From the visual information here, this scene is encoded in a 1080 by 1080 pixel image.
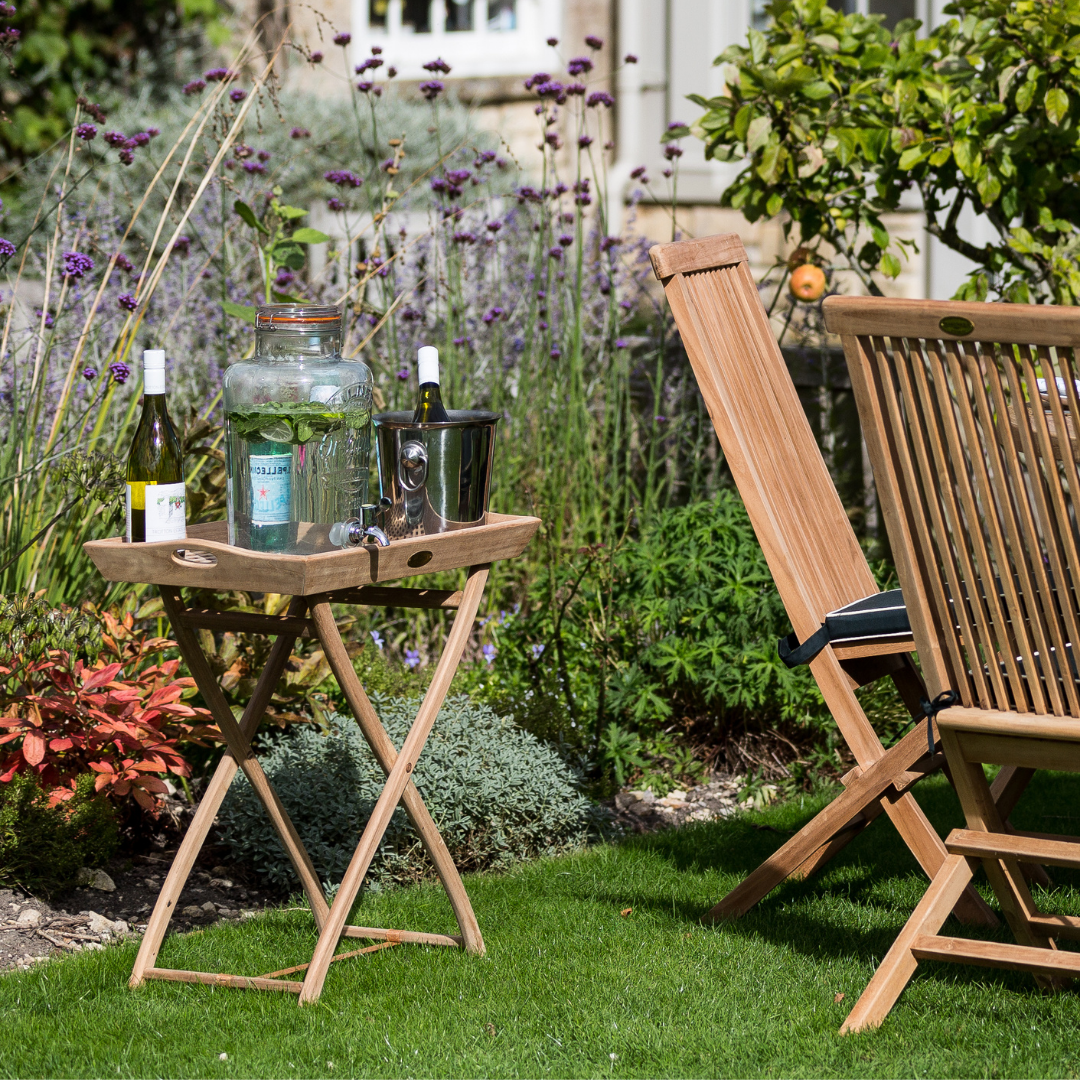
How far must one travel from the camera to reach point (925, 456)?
2154 millimetres

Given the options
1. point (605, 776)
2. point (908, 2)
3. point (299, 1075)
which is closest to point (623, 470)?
point (605, 776)

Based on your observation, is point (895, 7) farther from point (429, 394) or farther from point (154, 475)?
point (154, 475)

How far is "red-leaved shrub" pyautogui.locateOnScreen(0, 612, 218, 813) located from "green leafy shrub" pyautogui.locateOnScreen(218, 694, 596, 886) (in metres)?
0.27

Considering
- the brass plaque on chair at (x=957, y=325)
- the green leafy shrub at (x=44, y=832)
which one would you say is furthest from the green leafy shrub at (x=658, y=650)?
the brass plaque on chair at (x=957, y=325)

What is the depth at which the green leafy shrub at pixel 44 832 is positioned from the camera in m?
3.04

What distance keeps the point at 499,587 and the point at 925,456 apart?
2.67 metres

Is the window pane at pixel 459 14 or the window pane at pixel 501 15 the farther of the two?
the window pane at pixel 459 14

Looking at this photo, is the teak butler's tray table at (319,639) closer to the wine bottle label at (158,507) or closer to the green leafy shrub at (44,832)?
the wine bottle label at (158,507)

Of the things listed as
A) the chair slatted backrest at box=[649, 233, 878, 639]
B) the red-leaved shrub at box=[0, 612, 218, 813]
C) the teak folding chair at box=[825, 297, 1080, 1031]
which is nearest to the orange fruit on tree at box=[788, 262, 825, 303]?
the chair slatted backrest at box=[649, 233, 878, 639]

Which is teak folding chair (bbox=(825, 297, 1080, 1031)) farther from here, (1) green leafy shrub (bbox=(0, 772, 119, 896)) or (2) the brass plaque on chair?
(1) green leafy shrub (bbox=(0, 772, 119, 896))

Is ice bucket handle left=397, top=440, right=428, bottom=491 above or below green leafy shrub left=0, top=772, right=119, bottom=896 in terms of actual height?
above

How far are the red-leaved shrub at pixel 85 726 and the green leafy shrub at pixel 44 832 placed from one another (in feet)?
0.12

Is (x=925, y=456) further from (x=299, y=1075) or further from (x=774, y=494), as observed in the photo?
(x=299, y=1075)

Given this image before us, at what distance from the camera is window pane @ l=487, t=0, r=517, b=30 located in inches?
425
